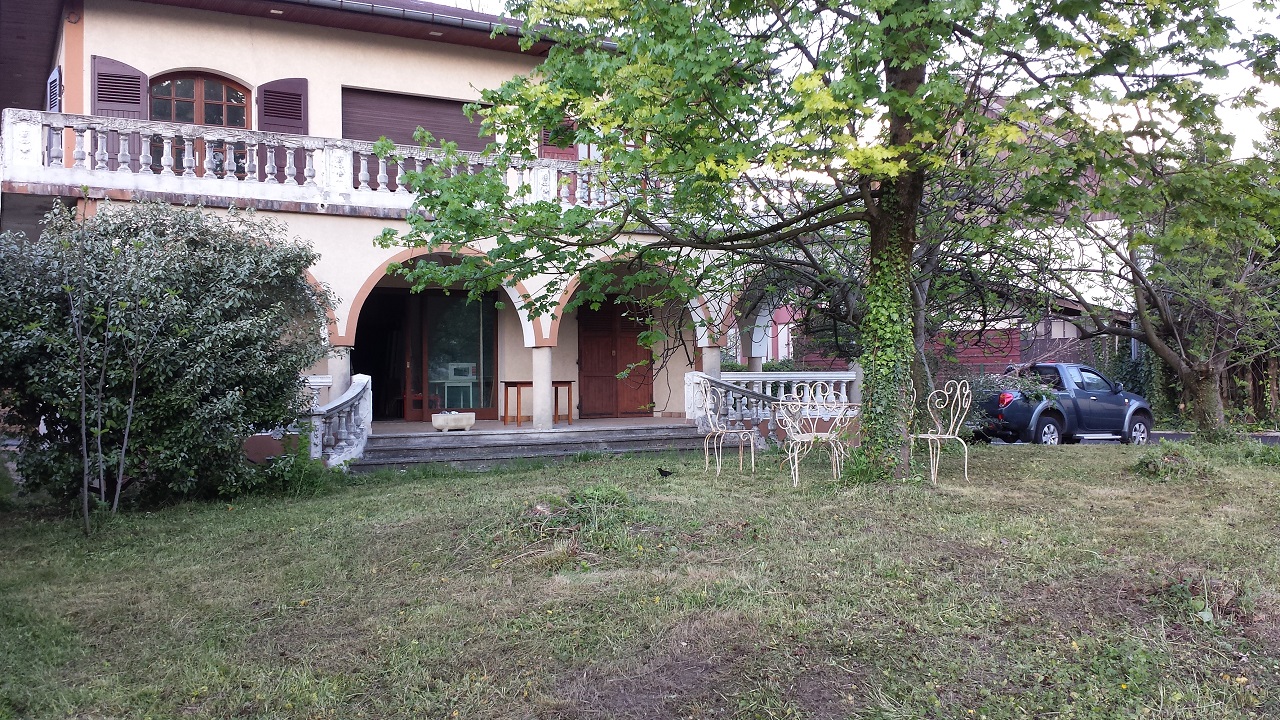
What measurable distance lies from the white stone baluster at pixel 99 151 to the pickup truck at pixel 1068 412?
13208mm

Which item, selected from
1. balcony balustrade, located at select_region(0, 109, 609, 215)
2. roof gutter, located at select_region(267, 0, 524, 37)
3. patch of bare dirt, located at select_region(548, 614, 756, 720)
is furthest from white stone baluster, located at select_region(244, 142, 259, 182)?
patch of bare dirt, located at select_region(548, 614, 756, 720)

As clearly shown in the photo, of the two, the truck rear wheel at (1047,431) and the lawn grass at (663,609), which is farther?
the truck rear wheel at (1047,431)

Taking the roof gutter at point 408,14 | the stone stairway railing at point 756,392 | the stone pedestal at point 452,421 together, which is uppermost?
the roof gutter at point 408,14

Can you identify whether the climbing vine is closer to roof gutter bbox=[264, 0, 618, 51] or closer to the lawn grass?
the lawn grass

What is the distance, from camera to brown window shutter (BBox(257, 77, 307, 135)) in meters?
12.6

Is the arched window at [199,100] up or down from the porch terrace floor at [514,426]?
up

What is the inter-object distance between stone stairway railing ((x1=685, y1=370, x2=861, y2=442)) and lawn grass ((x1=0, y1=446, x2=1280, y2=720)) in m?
5.38

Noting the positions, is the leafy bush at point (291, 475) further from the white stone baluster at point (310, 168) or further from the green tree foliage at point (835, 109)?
the white stone baluster at point (310, 168)

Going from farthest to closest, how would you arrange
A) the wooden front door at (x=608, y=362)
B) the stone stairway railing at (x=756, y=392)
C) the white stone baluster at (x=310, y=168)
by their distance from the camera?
the wooden front door at (x=608, y=362), the stone stairway railing at (x=756, y=392), the white stone baluster at (x=310, y=168)

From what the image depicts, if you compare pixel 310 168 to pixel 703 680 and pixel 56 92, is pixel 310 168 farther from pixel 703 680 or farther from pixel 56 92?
pixel 703 680

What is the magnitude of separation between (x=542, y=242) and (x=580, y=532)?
9.76 ft

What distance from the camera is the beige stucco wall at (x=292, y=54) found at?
39.5 feet

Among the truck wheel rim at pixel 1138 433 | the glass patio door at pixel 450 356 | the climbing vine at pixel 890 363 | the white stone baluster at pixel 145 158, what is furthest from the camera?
the truck wheel rim at pixel 1138 433

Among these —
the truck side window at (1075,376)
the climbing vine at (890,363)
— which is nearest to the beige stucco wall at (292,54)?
the climbing vine at (890,363)
